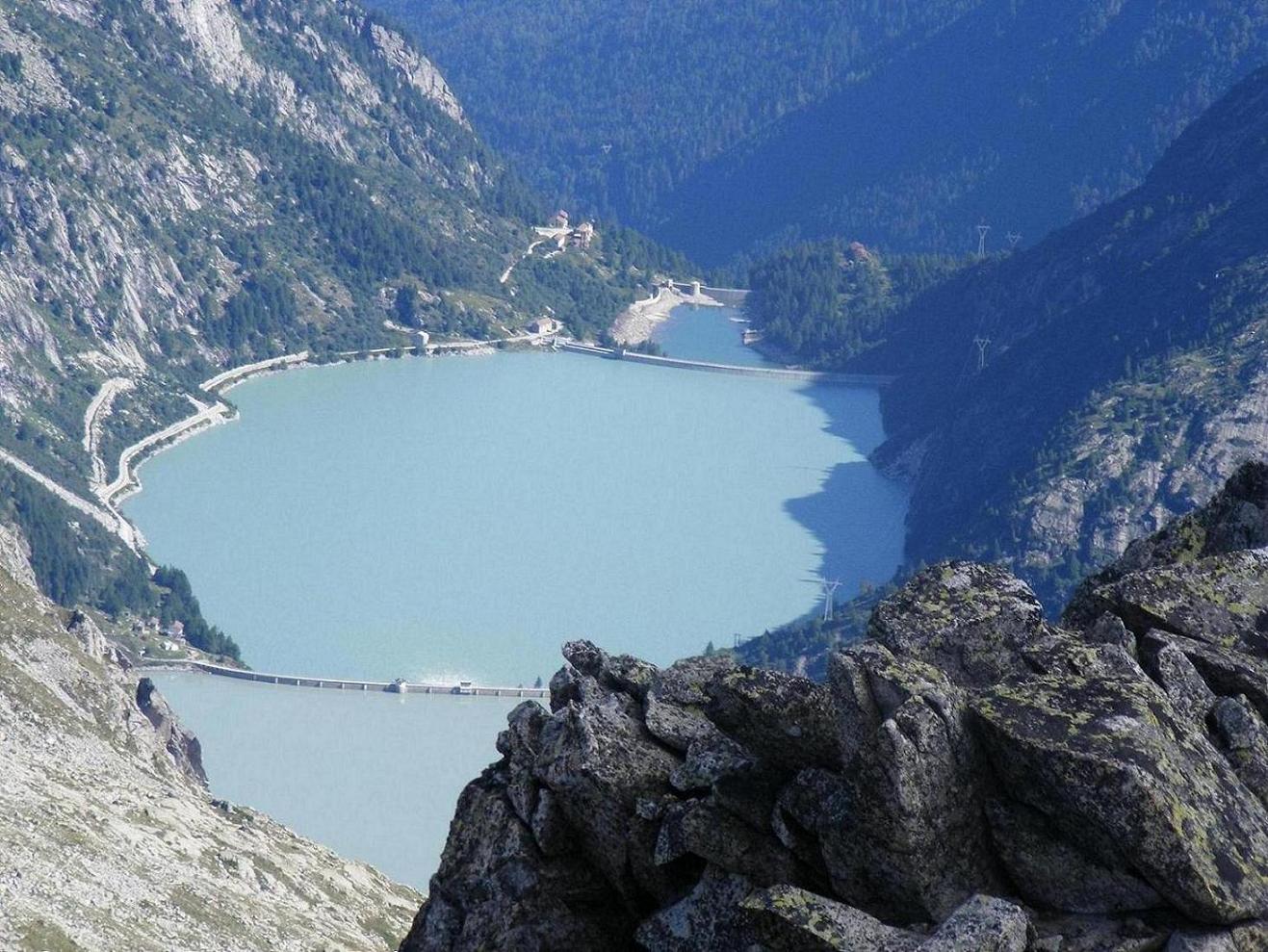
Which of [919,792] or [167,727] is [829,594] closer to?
[167,727]

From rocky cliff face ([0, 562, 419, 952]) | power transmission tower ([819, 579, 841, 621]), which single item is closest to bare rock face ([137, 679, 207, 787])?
rocky cliff face ([0, 562, 419, 952])

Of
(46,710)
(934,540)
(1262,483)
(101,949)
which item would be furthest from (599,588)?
(1262,483)

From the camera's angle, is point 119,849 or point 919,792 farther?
point 119,849

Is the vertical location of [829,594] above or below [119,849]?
above

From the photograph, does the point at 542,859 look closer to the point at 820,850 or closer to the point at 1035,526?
the point at 820,850

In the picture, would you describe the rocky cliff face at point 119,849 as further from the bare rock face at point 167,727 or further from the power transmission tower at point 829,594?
the power transmission tower at point 829,594

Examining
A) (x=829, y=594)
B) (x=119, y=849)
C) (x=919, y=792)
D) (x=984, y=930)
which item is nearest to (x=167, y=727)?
(x=119, y=849)

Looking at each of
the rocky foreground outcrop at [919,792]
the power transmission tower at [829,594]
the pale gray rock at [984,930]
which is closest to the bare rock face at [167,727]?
the rocky foreground outcrop at [919,792]
